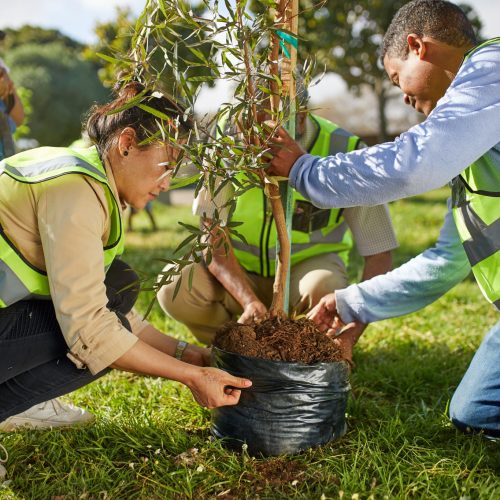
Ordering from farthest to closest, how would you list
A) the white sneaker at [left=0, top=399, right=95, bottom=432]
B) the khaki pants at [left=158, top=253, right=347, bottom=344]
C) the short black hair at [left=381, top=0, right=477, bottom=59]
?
the khaki pants at [left=158, top=253, right=347, bottom=344]
the white sneaker at [left=0, top=399, right=95, bottom=432]
the short black hair at [left=381, top=0, right=477, bottom=59]

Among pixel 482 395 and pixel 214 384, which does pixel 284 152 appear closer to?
pixel 214 384

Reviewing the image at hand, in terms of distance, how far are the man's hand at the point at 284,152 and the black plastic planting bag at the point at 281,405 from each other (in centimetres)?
70

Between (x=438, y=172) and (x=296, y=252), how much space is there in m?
1.47

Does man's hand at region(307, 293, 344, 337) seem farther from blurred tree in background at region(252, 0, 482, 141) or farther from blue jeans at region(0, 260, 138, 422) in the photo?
blurred tree in background at region(252, 0, 482, 141)

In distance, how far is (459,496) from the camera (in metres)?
2.12

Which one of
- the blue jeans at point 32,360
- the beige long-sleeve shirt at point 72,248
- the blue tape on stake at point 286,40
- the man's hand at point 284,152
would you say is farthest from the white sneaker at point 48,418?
the blue tape on stake at point 286,40

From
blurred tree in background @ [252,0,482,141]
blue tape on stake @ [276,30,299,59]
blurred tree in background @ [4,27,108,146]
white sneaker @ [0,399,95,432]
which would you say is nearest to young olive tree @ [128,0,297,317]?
blue tape on stake @ [276,30,299,59]

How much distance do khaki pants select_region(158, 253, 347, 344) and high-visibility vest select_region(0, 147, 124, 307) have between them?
3.90ft

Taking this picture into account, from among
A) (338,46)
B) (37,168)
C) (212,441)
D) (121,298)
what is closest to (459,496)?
(212,441)

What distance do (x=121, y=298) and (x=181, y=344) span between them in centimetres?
33

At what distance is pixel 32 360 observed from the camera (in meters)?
2.31

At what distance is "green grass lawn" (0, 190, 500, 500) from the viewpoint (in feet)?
7.12

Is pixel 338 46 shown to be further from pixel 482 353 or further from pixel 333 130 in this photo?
pixel 482 353

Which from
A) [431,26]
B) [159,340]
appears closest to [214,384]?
[159,340]
